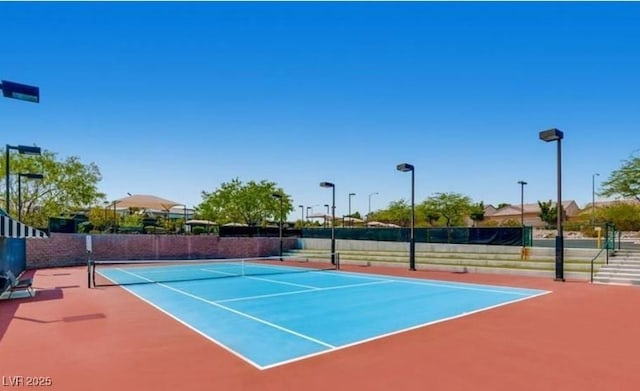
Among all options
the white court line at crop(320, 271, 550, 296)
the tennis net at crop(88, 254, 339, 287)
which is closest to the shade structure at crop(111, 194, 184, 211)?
the tennis net at crop(88, 254, 339, 287)

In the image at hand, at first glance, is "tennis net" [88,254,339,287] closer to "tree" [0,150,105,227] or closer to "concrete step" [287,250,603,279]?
"concrete step" [287,250,603,279]

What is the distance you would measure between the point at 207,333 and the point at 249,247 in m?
23.3

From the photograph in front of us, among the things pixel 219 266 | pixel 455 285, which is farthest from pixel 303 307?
pixel 219 266

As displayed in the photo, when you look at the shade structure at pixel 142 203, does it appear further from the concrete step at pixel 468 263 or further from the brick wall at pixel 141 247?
the concrete step at pixel 468 263

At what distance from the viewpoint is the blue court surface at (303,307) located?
21.2ft

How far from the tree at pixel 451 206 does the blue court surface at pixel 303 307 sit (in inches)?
1667

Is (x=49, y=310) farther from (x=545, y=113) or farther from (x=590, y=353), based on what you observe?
Answer: (x=545, y=113)

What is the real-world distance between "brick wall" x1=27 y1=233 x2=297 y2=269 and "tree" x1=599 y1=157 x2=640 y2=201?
105 feet

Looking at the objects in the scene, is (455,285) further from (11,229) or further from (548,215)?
(548,215)

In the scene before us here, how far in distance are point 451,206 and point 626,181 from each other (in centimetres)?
2083

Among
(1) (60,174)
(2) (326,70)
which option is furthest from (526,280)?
(1) (60,174)

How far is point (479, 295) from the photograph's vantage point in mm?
11398

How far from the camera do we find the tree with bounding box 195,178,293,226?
41656 mm

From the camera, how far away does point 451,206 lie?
55.2 m
